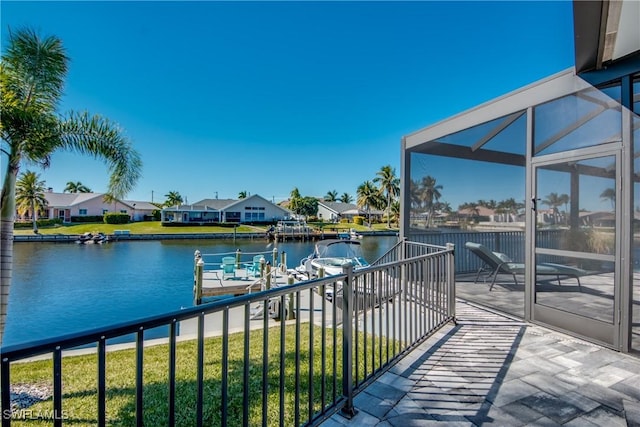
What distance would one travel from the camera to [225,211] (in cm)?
4400

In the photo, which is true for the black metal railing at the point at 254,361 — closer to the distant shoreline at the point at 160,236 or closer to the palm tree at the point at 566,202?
the palm tree at the point at 566,202

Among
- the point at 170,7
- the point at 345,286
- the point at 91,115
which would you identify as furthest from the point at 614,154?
the point at 170,7

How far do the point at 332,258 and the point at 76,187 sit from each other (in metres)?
59.6

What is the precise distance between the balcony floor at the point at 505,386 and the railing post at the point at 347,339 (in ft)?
0.27

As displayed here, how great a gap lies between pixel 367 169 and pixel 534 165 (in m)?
45.3

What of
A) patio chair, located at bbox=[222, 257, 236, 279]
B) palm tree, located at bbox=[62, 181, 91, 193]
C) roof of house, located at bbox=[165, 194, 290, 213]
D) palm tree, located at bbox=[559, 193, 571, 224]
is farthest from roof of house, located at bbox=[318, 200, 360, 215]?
palm tree, located at bbox=[559, 193, 571, 224]

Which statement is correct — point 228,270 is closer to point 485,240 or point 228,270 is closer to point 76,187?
point 485,240

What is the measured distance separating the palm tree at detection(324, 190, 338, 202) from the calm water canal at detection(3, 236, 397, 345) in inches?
1676

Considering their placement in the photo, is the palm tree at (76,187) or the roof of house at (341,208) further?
the roof of house at (341,208)

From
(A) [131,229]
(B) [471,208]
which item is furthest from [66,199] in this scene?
(B) [471,208]

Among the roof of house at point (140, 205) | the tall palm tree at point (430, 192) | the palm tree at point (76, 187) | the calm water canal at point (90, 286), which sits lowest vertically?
the calm water canal at point (90, 286)

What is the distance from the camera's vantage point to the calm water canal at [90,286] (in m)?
10.3

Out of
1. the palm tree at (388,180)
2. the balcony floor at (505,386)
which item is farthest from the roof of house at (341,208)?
the balcony floor at (505,386)

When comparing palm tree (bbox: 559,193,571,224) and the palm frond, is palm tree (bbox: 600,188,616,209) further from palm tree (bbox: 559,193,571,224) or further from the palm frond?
the palm frond
